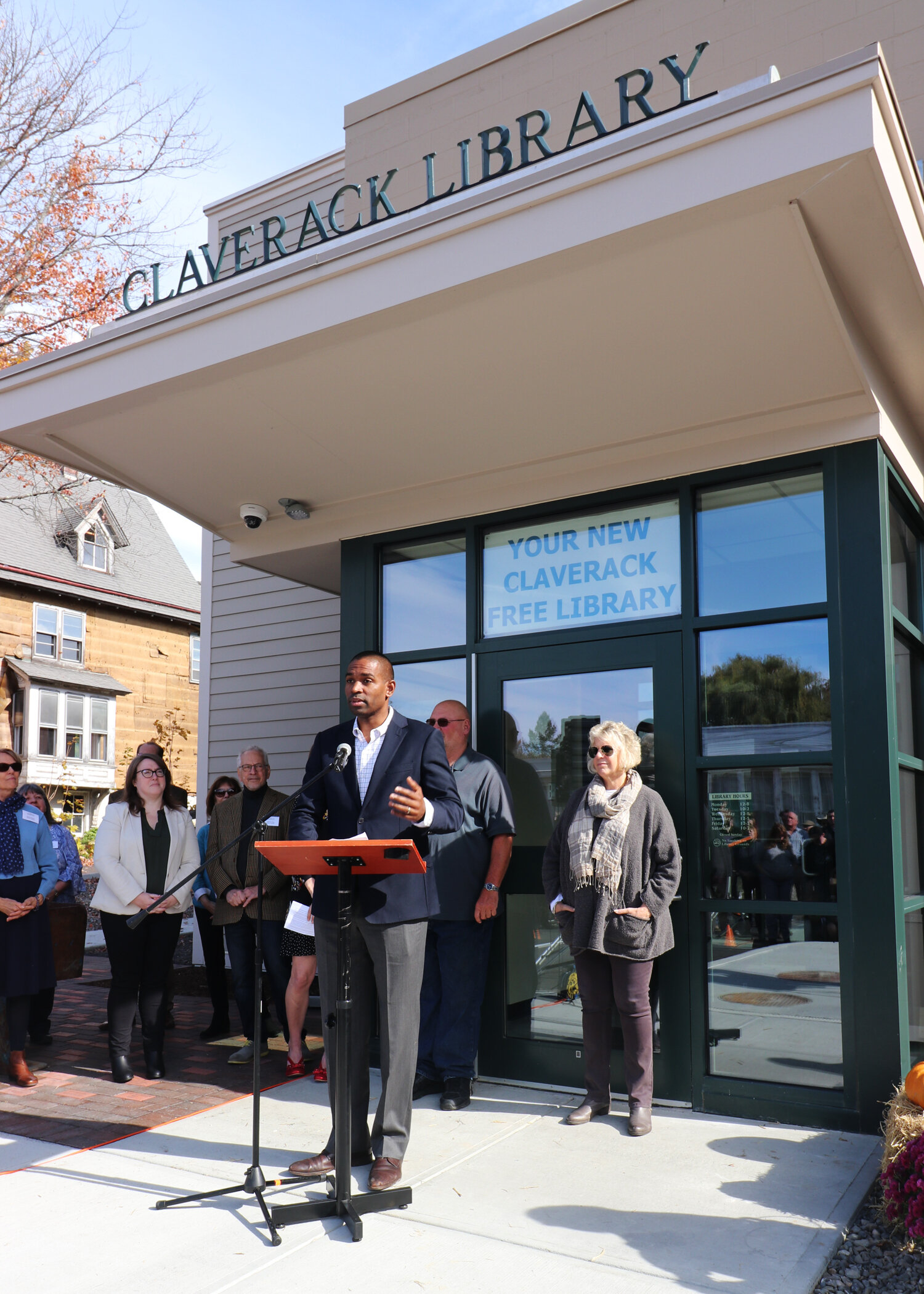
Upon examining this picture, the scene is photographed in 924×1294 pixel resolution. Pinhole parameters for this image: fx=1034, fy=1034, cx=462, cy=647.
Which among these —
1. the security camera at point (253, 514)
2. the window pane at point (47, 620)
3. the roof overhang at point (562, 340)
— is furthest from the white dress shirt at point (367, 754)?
the window pane at point (47, 620)

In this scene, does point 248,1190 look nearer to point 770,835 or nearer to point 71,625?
point 770,835

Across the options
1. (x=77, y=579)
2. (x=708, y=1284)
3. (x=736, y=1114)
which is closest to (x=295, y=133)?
(x=736, y=1114)

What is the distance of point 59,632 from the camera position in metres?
22.9

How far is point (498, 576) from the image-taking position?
546 centimetres

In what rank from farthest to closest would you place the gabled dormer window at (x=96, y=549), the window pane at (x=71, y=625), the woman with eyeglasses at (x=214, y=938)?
the gabled dormer window at (x=96, y=549) → the window pane at (x=71, y=625) → the woman with eyeglasses at (x=214, y=938)

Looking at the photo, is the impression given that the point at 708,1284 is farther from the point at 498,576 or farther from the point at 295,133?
the point at 295,133

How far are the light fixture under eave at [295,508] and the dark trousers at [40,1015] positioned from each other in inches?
121

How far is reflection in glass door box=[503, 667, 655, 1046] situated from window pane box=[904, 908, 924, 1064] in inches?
50.7

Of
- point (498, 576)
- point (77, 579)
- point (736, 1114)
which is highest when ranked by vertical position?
point (77, 579)

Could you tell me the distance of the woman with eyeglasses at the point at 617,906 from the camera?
4281 mm

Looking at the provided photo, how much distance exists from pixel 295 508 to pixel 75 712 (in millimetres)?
19116

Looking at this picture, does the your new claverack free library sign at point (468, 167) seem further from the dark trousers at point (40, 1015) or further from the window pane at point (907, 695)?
the dark trousers at point (40, 1015)

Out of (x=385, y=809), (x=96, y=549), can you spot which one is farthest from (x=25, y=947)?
(x=96, y=549)

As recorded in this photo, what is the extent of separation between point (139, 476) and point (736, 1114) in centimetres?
429
